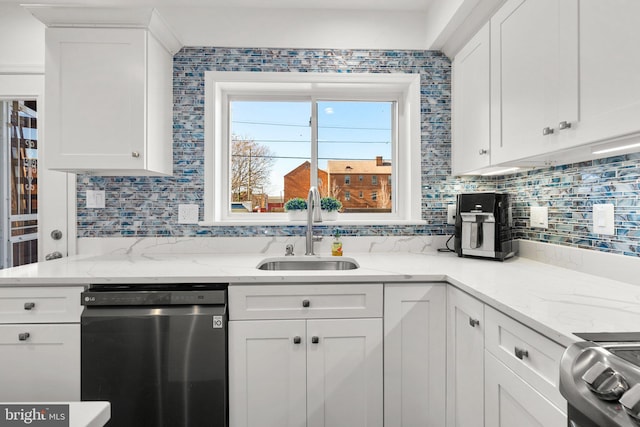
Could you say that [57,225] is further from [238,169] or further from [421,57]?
[421,57]

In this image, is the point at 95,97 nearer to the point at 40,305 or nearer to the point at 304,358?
the point at 40,305

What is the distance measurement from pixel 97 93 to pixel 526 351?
2.22 meters

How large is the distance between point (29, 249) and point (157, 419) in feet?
4.77

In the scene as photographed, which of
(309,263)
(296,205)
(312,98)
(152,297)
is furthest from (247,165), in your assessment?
(152,297)

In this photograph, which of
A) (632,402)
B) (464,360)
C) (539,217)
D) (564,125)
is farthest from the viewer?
(539,217)

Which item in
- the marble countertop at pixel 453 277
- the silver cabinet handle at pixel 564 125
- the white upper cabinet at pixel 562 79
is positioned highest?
the white upper cabinet at pixel 562 79

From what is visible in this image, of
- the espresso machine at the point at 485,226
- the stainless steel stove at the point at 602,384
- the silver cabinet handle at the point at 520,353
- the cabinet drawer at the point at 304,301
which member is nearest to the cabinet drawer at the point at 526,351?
the silver cabinet handle at the point at 520,353

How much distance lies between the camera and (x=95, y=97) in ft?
6.14

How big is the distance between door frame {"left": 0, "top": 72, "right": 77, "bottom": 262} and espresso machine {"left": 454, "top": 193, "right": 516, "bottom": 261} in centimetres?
236

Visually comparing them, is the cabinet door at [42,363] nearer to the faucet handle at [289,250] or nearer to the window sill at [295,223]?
the window sill at [295,223]

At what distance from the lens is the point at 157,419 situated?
1.55m

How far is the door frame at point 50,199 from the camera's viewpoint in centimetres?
216

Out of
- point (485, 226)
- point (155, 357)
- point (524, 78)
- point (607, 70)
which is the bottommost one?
point (155, 357)

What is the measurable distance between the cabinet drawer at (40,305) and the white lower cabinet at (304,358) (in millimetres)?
698
